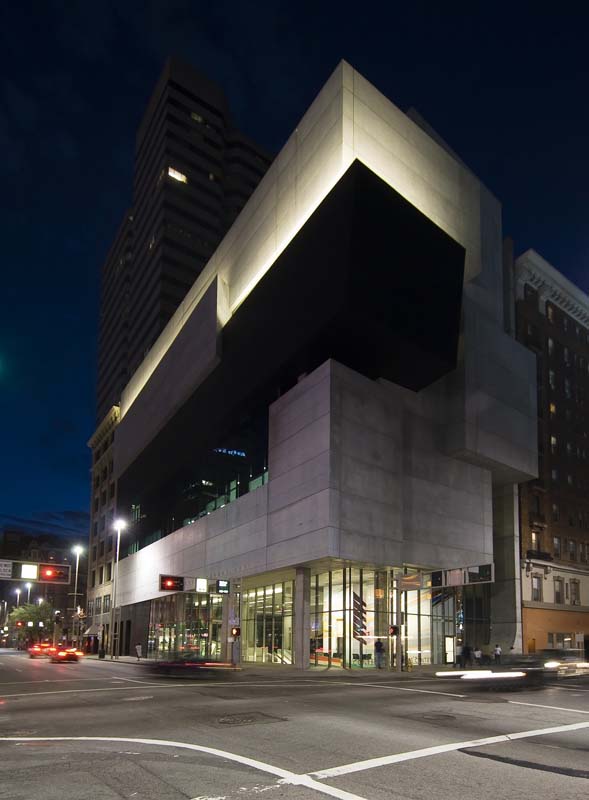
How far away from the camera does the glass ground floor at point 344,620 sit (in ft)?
135

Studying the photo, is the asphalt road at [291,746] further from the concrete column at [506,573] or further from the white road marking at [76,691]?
the concrete column at [506,573]

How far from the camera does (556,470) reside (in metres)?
66.0

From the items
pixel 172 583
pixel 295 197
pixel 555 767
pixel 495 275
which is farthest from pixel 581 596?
pixel 555 767

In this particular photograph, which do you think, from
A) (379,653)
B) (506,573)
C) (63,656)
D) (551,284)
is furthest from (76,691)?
(551,284)

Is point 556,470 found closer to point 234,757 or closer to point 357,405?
point 357,405

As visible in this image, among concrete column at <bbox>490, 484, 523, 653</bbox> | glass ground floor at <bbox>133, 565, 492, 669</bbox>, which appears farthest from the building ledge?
glass ground floor at <bbox>133, 565, 492, 669</bbox>

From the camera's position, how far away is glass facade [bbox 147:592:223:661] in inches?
2327

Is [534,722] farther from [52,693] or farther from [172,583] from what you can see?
[172,583]

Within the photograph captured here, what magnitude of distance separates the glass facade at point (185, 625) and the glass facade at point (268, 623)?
256 centimetres

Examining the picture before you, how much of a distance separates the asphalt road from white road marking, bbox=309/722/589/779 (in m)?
0.02

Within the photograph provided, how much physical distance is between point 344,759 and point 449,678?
76.1 ft

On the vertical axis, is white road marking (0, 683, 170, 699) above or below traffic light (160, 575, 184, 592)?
below

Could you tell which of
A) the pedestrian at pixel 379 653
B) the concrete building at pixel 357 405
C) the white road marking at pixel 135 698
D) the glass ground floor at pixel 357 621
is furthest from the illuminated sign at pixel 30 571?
the pedestrian at pixel 379 653

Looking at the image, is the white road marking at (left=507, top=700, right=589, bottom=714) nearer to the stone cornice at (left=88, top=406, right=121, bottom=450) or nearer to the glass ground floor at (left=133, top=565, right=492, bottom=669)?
the glass ground floor at (left=133, top=565, right=492, bottom=669)
